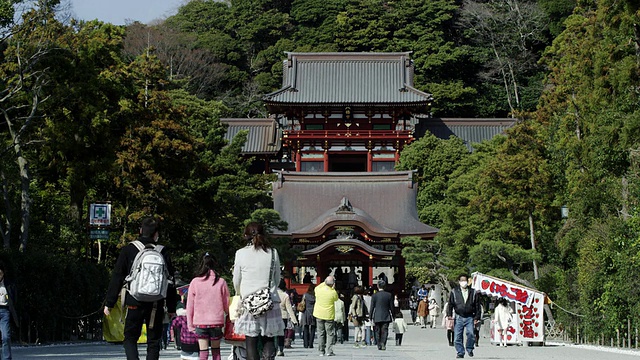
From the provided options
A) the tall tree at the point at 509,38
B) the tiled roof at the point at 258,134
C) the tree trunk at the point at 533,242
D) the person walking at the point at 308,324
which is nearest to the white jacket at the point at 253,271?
the person walking at the point at 308,324

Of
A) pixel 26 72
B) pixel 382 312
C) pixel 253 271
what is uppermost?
pixel 26 72

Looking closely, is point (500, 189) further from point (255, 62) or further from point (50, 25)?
point (255, 62)

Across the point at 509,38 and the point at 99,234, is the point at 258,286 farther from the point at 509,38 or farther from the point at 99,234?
the point at 509,38

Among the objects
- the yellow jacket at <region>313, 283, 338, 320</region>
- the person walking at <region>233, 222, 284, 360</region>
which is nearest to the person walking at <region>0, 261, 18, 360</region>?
the person walking at <region>233, 222, 284, 360</region>

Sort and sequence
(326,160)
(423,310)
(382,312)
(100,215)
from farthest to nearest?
(326,160) < (423,310) < (100,215) < (382,312)

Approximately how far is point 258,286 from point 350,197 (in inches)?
1426

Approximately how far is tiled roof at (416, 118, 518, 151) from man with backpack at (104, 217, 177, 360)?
45258mm

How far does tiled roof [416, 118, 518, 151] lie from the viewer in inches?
2121

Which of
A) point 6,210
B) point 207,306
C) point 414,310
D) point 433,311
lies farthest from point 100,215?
point 414,310

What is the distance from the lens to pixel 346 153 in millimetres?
51188

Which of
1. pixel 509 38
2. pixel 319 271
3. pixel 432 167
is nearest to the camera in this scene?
pixel 319 271

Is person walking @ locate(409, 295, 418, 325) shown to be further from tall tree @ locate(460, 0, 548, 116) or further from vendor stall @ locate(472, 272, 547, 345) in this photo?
tall tree @ locate(460, 0, 548, 116)

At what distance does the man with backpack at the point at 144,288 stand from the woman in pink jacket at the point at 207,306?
631 millimetres

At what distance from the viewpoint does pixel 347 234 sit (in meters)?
39.2
